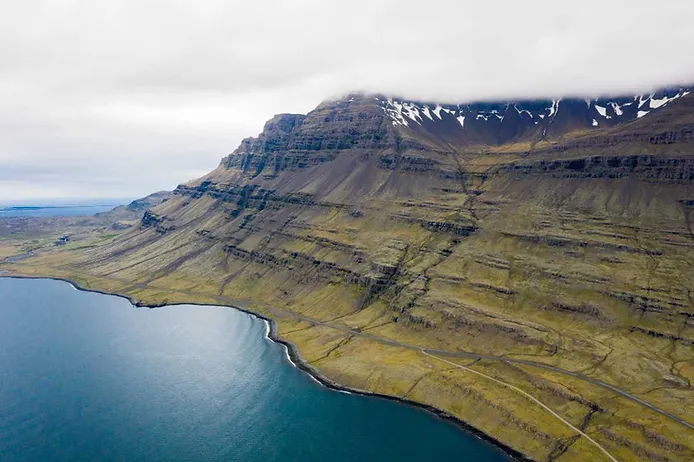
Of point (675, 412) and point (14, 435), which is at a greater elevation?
point (14, 435)

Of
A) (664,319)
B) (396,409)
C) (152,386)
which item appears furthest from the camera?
(664,319)

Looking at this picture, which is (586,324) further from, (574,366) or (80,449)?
(80,449)

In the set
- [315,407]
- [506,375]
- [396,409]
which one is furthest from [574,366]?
[315,407]

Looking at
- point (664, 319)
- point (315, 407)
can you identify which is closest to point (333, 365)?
point (315, 407)

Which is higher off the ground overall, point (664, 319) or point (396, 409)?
point (664, 319)

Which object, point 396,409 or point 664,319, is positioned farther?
point 664,319

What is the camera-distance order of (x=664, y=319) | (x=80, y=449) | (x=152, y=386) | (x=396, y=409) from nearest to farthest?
(x=80, y=449), (x=396, y=409), (x=152, y=386), (x=664, y=319)

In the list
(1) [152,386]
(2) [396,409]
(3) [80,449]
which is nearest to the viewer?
(3) [80,449]

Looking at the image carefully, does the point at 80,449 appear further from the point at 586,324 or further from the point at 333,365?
the point at 586,324

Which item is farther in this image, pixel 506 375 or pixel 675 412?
pixel 506 375
